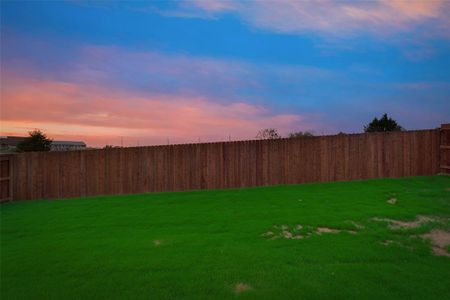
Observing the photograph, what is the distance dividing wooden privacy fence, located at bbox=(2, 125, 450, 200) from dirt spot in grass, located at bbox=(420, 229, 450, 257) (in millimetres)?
6876

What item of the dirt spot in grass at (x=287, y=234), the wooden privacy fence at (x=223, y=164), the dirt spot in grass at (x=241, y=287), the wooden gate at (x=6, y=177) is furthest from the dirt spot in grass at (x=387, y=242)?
the wooden gate at (x=6, y=177)

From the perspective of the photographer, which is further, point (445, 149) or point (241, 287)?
point (445, 149)

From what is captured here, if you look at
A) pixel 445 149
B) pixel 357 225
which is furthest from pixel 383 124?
pixel 357 225

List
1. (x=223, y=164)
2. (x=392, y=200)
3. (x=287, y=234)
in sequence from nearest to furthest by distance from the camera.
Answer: (x=287, y=234), (x=392, y=200), (x=223, y=164)

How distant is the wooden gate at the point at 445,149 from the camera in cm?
1441

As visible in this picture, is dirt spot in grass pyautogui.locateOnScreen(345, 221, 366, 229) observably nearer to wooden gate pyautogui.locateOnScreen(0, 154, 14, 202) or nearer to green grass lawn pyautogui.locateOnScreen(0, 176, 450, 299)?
green grass lawn pyautogui.locateOnScreen(0, 176, 450, 299)

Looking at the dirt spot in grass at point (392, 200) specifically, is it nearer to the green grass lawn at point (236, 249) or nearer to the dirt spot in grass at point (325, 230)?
the green grass lawn at point (236, 249)

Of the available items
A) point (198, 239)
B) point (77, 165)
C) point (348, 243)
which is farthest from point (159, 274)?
point (77, 165)

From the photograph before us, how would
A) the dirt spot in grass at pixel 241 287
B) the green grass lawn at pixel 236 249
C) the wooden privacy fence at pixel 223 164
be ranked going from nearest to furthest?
the dirt spot in grass at pixel 241 287, the green grass lawn at pixel 236 249, the wooden privacy fence at pixel 223 164

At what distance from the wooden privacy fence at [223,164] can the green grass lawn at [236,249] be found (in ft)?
9.65

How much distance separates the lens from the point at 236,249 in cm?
626

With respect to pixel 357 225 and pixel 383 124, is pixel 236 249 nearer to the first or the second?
pixel 357 225

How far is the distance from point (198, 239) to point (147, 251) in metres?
0.92

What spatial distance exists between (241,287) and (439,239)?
13.2 ft
